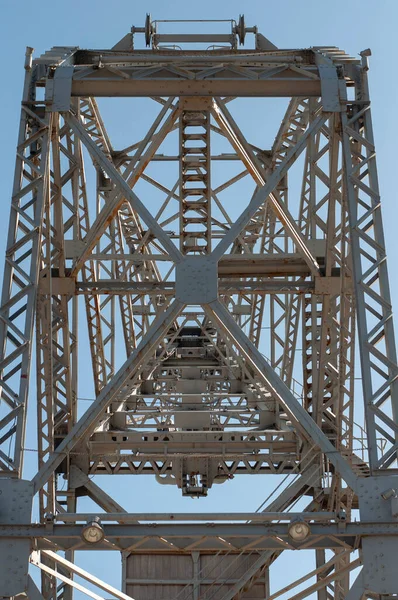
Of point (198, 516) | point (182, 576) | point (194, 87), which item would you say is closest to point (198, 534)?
point (198, 516)

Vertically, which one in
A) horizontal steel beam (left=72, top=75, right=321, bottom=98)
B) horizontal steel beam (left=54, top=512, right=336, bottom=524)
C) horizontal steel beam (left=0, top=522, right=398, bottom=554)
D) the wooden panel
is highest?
horizontal steel beam (left=72, top=75, right=321, bottom=98)

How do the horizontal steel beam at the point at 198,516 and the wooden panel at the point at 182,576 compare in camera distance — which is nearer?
the horizontal steel beam at the point at 198,516

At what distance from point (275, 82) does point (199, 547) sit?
27.4 feet

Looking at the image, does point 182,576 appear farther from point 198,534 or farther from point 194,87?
point 194,87

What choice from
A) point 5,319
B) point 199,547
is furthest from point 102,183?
point 199,547

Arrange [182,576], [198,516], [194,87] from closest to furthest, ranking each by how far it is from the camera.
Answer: [198,516]
[194,87]
[182,576]

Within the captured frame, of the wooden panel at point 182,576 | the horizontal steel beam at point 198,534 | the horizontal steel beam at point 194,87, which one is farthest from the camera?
the wooden panel at point 182,576

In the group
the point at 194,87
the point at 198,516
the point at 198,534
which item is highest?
the point at 194,87

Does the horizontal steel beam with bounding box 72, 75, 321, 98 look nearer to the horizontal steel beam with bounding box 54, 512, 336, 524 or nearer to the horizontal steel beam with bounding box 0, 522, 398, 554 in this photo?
the horizontal steel beam with bounding box 54, 512, 336, 524

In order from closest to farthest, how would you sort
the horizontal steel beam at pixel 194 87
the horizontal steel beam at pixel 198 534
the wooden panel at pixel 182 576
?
1. the horizontal steel beam at pixel 198 534
2. the horizontal steel beam at pixel 194 87
3. the wooden panel at pixel 182 576

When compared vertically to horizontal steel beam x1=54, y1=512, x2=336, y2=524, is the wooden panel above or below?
above

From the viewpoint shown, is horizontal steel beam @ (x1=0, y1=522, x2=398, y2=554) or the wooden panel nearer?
horizontal steel beam @ (x1=0, y1=522, x2=398, y2=554)

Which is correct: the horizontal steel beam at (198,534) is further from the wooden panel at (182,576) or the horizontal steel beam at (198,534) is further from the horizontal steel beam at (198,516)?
the wooden panel at (182,576)

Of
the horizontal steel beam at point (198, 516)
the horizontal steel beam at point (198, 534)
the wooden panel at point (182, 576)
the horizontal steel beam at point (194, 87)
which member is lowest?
the horizontal steel beam at point (198, 534)
